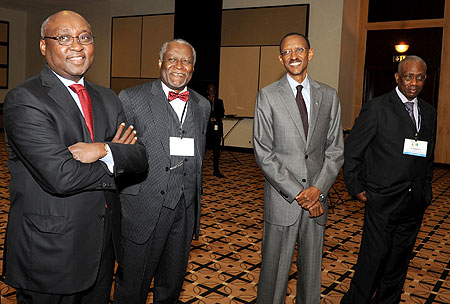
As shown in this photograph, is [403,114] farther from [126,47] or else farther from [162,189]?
[126,47]

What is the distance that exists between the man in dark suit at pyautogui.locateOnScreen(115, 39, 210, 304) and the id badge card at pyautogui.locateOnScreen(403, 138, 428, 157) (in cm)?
132

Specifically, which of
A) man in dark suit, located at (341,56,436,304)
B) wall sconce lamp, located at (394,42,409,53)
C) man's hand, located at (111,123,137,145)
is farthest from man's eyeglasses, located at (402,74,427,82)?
wall sconce lamp, located at (394,42,409,53)

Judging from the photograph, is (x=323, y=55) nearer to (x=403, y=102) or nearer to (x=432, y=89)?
(x=432, y=89)

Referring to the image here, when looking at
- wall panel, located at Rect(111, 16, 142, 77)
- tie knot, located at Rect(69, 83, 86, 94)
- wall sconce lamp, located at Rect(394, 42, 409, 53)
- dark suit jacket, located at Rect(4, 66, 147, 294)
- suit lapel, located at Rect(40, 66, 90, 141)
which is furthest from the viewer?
wall panel, located at Rect(111, 16, 142, 77)

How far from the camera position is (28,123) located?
1.67 m

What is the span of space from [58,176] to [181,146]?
37.2 inches

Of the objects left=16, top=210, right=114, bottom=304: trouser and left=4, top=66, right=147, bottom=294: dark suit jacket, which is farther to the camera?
left=16, top=210, right=114, bottom=304: trouser

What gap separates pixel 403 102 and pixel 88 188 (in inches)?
82.6

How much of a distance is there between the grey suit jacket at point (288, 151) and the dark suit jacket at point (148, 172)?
20.9 inches

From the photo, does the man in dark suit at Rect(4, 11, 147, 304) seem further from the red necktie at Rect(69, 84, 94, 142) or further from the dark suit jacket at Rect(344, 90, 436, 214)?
the dark suit jacket at Rect(344, 90, 436, 214)

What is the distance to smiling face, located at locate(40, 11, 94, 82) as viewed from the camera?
5.98 feet

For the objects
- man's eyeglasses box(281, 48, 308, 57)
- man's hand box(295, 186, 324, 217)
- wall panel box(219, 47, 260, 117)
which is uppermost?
wall panel box(219, 47, 260, 117)

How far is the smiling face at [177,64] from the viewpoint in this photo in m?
2.50

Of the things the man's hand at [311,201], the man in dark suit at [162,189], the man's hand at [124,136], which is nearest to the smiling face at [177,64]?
the man in dark suit at [162,189]
